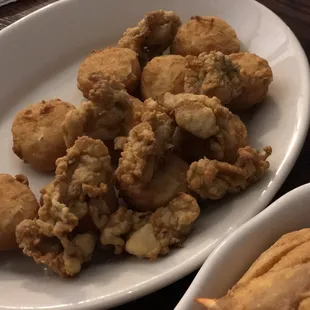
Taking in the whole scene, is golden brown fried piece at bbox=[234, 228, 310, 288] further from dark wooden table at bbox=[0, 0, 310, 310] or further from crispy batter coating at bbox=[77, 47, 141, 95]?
crispy batter coating at bbox=[77, 47, 141, 95]

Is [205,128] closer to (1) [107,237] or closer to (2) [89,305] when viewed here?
(1) [107,237]

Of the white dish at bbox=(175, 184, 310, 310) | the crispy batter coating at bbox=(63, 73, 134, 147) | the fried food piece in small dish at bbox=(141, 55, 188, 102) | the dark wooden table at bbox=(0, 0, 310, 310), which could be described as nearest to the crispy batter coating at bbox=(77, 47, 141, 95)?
→ the fried food piece in small dish at bbox=(141, 55, 188, 102)

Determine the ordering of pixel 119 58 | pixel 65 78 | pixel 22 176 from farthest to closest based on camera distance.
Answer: pixel 65 78, pixel 119 58, pixel 22 176

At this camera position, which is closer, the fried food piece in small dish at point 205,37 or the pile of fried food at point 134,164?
the pile of fried food at point 134,164

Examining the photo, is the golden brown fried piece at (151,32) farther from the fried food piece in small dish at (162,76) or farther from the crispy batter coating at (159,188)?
the crispy batter coating at (159,188)

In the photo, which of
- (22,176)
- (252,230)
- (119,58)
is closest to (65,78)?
(119,58)

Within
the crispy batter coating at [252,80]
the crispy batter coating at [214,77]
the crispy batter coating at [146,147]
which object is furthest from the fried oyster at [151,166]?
the crispy batter coating at [252,80]

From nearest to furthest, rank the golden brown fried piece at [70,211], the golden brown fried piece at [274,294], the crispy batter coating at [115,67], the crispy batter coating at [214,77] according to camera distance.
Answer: the golden brown fried piece at [274,294] < the golden brown fried piece at [70,211] < the crispy batter coating at [214,77] < the crispy batter coating at [115,67]
